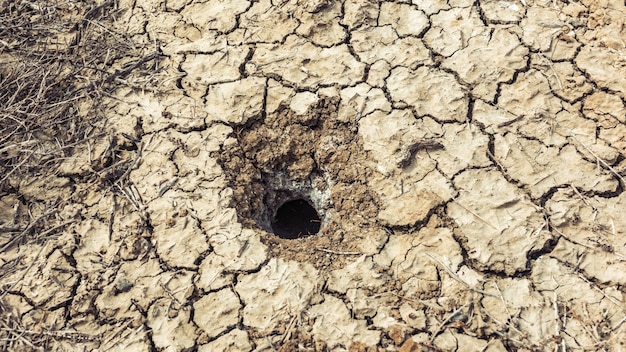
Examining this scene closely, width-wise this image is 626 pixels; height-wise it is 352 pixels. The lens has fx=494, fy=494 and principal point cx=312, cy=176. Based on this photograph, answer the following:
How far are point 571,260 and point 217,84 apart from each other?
2.03m

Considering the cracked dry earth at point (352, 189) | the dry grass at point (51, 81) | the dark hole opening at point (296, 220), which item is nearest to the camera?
the cracked dry earth at point (352, 189)

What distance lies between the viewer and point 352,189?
8.37ft

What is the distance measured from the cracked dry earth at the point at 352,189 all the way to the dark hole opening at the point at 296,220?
119mm

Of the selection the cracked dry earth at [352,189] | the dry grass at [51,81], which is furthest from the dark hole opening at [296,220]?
the dry grass at [51,81]

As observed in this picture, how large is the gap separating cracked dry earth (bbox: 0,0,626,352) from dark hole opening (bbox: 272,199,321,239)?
0.39ft

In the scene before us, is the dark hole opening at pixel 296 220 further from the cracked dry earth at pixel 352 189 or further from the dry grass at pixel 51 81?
the dry grass at pixel 51 81

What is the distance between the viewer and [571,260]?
89.4 inches

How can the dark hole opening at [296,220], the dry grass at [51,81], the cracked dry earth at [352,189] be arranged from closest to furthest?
1. the cracked dry earth at [352,189]
2. the dry grass at [51,81]
3. the dark hole opening at [296,220]

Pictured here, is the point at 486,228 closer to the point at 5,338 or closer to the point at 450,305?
the point at 450,305

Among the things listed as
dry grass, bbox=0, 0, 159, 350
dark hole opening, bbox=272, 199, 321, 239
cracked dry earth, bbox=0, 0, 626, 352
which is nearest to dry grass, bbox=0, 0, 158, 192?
dry grass, bbox=0, 0, 159, 350

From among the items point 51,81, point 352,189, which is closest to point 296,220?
point 352,189

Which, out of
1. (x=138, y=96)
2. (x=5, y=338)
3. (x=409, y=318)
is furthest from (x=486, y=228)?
(x=5, y=338)

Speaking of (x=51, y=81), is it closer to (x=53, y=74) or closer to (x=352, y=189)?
(x=53, y=74)

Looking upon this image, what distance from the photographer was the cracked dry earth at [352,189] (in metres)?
2.18
